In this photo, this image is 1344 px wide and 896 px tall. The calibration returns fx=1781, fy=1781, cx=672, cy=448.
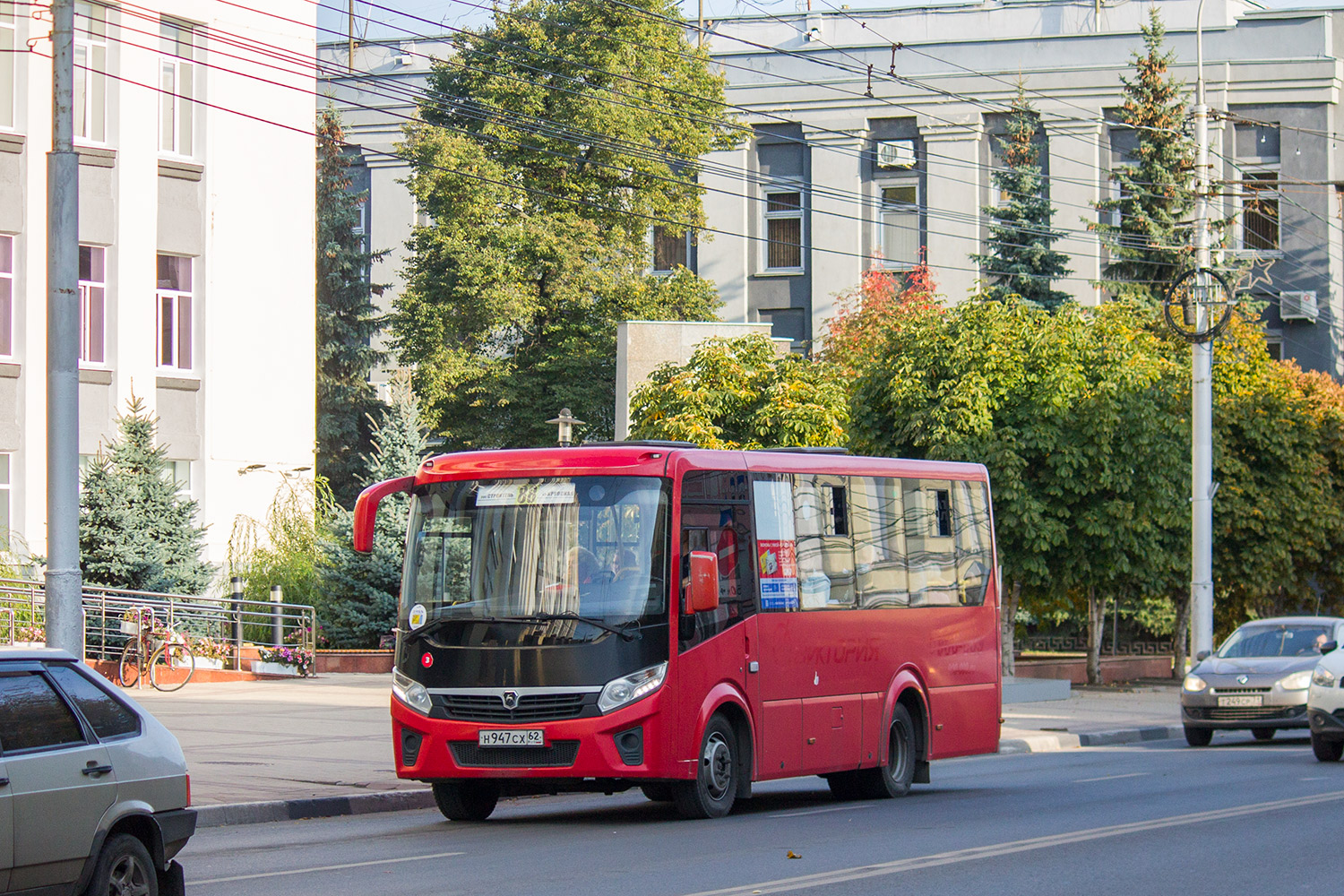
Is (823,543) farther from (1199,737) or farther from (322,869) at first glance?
(1199,737)

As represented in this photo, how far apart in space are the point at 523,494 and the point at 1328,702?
980 centimetres

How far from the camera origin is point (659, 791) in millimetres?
14430

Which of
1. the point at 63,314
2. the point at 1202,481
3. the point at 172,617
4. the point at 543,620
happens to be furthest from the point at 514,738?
the point at 1202,481

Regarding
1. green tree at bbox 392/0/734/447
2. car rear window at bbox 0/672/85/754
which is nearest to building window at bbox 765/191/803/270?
green tree at bbox 392/0/734/447

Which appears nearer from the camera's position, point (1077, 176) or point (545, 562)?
point (545, 562)

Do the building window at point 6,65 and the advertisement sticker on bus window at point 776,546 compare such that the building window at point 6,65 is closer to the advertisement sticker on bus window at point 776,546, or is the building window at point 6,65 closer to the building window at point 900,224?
the advertisement sticker on bus window at point 776,546

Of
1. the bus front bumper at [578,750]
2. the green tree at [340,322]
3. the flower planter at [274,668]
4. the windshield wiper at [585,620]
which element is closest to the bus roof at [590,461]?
the windshield wiper at [585,620]

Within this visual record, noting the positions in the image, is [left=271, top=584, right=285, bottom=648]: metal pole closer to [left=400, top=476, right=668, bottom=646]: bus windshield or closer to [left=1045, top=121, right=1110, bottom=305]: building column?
[left=400, top=476, right=668, bottom=646]: bus windshield

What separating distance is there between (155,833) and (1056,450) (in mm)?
24426

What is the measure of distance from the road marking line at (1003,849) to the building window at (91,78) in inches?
1012

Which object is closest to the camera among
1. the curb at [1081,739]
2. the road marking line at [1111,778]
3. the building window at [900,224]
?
the road marking line at [1111,778]

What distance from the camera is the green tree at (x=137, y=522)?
30594 mm

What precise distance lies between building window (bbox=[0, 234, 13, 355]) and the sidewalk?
26.8 ft

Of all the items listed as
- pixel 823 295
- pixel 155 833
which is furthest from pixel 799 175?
pixel 155 833
